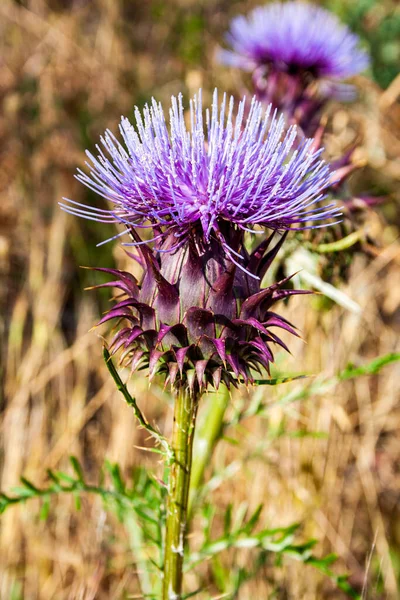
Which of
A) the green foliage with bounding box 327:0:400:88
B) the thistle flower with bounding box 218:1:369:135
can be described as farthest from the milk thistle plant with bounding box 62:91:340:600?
the green foliage with bounding box 327:0:400:88

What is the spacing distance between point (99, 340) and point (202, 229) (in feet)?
5.55

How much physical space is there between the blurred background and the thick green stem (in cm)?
74

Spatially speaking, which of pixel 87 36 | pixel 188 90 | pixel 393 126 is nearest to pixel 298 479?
pixel 188 90

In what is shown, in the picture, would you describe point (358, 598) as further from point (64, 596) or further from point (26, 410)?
point (26, 410)

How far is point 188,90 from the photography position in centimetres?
331

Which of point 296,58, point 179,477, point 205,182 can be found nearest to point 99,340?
point 296,58

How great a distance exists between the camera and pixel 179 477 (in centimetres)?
121

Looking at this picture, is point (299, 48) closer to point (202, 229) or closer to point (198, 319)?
point (202, 229)

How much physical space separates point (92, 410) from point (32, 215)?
1.04 m

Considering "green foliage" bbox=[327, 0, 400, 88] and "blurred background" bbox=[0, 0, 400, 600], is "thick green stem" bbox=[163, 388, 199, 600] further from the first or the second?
"green foliage" bbox=[327, 0, 400, 88]

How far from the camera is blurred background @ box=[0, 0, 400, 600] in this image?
237 cm

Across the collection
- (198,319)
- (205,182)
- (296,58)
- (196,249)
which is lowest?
(198,319)

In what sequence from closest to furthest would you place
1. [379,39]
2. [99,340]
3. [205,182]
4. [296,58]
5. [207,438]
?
[205,182] → [207,438] → [296,58] → [99,340] → [379,39]

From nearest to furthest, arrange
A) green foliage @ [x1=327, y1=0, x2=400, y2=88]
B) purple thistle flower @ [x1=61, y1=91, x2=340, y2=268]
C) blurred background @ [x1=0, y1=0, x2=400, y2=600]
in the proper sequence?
purple thistle flower @ [x1=61, y1=91, x2=340, y2=268] → blurred background @ [x1=0, y1=0, x2=400, y2=600] → green foliage @ [x1=327, y1=0, x2=400, y2=88]
